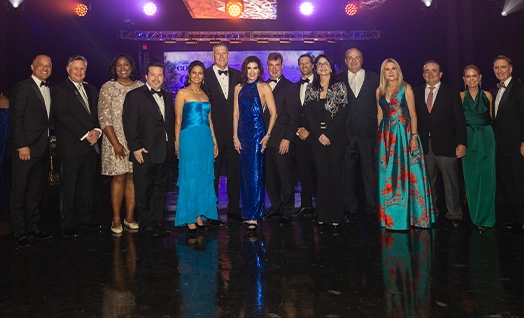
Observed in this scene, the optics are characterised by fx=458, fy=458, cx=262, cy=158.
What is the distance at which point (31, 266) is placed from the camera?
11.3 ft

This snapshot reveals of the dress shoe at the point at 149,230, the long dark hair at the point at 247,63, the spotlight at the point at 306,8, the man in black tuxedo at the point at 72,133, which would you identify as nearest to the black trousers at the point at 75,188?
the man in black tuxedo at the point at 72,133

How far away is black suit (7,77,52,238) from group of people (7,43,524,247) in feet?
0.03

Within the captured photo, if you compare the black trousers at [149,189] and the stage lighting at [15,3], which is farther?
the stage lighting at [15,3]

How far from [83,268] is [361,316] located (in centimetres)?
207

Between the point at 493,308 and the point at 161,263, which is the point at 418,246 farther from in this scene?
the point at 161,263

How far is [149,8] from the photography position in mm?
11648

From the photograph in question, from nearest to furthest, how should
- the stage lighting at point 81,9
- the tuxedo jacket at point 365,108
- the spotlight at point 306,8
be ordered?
the tuxedo jacket at point 365,108
the stage lighting at point 81,9
the spotlight at point 306,8

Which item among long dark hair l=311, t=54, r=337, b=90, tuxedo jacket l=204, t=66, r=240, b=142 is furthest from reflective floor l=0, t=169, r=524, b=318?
long dark hair l=311, t=54, r=337, b=90

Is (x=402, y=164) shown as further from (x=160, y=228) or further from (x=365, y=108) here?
(x=160, y=228)

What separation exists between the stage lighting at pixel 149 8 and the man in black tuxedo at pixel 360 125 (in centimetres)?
807

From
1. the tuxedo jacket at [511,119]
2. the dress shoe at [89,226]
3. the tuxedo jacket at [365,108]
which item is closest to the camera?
the tuxedo jacket at [511,119]

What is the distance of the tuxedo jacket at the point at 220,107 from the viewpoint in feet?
15.8

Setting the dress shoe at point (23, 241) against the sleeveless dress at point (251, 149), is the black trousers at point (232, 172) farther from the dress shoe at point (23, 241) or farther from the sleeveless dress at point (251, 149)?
the dress shoe at point (23, 241)

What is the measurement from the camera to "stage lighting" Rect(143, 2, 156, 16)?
11.6m
